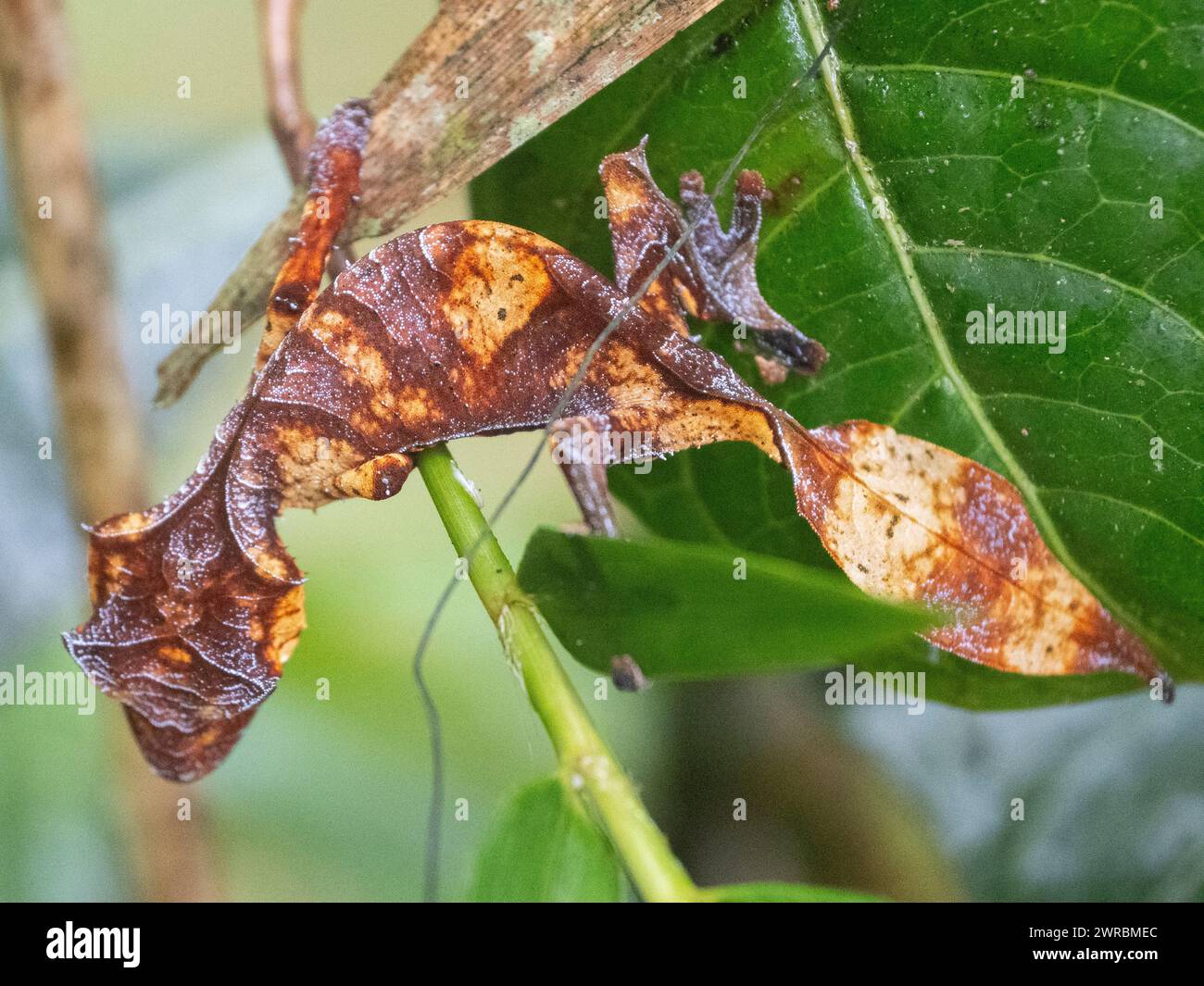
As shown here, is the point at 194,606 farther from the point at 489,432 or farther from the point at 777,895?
the point at 777,895

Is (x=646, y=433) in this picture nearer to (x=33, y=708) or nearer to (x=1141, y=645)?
(x=1141, y=645)

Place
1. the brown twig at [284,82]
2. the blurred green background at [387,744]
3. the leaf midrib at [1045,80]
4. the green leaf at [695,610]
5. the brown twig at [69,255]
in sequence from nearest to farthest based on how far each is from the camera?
1. the green leaf at [695,610]
2. the leaf midrib at [1045,80]
3. the brown twig at [284,82]
4. the brown twig at [69,255]
5. the blurred green background at [387,744]

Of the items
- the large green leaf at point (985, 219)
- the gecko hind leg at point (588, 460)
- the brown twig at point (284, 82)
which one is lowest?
the gecko hind leg at point (588, 460)

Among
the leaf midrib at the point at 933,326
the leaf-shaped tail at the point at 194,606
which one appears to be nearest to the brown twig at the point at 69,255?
the leaf-shaped tail at the point at 194,606

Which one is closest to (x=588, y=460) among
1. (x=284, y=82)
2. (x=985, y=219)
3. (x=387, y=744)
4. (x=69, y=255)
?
(x=985, y=219)

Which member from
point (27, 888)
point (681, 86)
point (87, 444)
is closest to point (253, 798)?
point (27, 888)

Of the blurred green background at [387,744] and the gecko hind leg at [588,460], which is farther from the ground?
the gecko hind leg at [588,460]

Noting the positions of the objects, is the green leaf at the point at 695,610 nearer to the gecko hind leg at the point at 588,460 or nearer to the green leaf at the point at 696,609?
the green leaf at the point at 696,609
